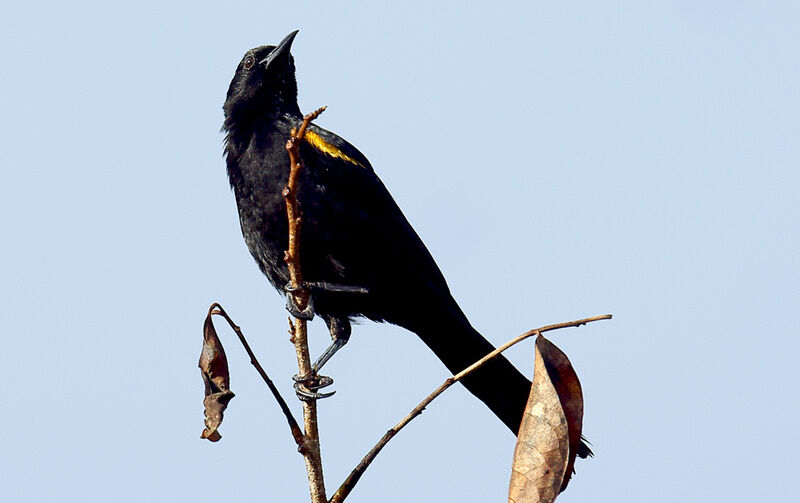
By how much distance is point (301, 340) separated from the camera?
345cm

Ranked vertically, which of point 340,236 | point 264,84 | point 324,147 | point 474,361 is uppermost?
point 264,84

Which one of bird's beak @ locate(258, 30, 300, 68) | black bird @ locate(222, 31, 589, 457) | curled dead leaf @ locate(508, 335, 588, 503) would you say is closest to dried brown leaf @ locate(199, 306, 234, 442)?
curled dead leaf @ locate(508, 335, 588, 503)

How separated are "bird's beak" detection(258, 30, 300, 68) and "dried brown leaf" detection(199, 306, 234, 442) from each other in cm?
278

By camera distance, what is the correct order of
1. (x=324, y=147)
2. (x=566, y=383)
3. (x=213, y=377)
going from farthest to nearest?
(x=324, y=147)
(x=213, y=377)
(x=566, y=383)

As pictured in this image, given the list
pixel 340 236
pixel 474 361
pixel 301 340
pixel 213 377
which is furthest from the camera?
pixel 474 361

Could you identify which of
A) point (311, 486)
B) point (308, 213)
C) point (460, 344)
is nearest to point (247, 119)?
point (308, 213)

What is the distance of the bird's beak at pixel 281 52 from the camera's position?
19.5 feet

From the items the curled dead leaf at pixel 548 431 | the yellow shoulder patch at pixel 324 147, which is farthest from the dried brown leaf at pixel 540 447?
the yellow shoulder patch at pixel 324 147

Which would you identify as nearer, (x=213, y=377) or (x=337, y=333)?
(x=213, y=377)

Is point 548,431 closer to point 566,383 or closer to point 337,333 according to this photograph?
point 566,383

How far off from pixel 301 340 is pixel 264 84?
295cm

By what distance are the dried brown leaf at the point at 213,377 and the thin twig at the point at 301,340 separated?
0.96 feet

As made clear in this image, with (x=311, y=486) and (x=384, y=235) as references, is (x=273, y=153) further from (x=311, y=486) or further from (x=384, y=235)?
(x=311, y=486)

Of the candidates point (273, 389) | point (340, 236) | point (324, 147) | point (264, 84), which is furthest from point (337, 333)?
point (273, 389)
